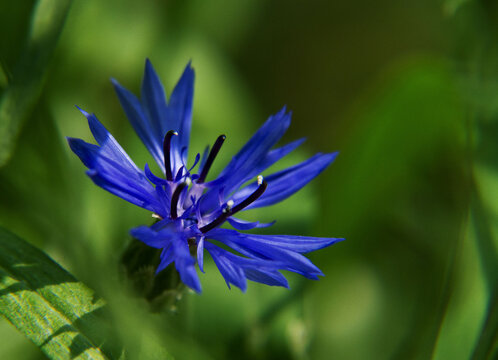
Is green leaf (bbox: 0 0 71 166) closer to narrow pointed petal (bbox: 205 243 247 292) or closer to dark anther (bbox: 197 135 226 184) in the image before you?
dark anther (bbox: 197 135 226 184)

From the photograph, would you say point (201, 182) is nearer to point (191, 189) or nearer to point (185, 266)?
point (191, 189)

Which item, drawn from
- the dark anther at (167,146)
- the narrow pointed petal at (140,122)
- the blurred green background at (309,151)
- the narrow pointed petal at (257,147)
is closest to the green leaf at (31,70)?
the blurred green background at (309,151)

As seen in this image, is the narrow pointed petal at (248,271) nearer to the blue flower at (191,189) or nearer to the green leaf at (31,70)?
the blue flower at (191,189)

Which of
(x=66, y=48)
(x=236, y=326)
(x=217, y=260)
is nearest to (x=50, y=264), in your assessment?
(x=217, y=260)

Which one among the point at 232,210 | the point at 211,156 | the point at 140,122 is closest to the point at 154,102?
the point at 140,122

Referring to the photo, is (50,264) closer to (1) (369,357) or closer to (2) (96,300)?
(2) (96,300)
